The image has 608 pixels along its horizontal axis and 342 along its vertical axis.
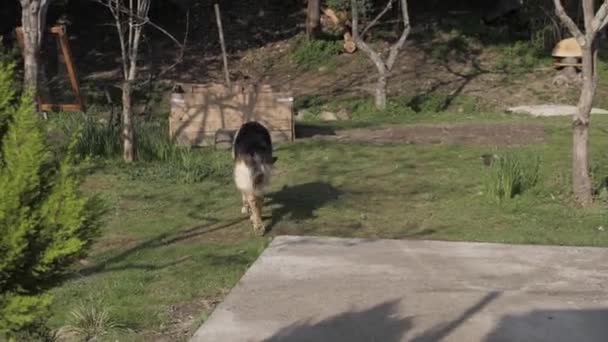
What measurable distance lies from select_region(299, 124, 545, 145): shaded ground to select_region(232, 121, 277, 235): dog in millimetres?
4591

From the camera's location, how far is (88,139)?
1177cm

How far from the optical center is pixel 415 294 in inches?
232

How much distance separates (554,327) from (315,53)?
690 inches

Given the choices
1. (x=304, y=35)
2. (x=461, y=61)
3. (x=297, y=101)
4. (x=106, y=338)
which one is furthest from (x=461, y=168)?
(x=304, y=35)

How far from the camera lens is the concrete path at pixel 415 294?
5.17 metres

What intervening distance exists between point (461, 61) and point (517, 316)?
16770 millimetres

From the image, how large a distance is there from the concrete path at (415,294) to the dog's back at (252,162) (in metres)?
1.05

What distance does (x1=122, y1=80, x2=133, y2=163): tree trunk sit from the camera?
11328 mm

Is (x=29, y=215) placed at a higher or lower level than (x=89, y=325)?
higher

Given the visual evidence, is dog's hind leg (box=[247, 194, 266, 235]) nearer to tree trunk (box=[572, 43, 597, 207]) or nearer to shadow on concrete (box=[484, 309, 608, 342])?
tree trunk (box=[572, 43, 597, 207])

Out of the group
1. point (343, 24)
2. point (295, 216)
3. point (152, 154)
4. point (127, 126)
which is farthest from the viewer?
point (343, 24)

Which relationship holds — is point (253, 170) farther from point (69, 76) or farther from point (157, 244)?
point (69, 76)

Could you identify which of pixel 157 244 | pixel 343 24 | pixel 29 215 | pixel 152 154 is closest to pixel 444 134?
pixel 152 154

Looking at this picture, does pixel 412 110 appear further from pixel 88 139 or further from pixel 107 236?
pixel 107 236
